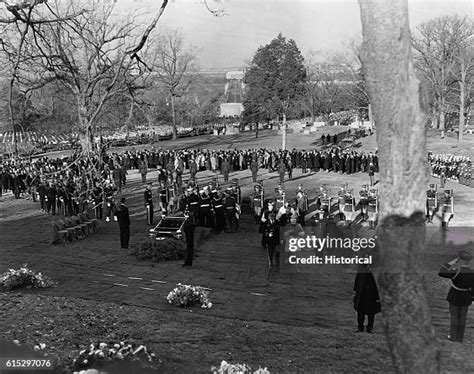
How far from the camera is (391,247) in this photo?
3.76 m

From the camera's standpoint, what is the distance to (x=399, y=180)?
11.9ft

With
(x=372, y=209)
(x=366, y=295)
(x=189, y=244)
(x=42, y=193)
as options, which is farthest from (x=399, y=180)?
(x=42, y=193)

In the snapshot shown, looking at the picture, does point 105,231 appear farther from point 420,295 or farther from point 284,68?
A: point 284,68

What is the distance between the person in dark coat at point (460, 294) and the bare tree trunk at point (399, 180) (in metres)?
4.02

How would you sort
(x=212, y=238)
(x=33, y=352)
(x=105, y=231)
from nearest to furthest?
(x=33, y=352) < (x=212, y=238) < (x=105, y=231)

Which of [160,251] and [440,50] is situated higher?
[440,50]

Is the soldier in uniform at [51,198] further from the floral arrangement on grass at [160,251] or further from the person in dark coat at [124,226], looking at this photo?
the floral arrangement on grass at [160,251]

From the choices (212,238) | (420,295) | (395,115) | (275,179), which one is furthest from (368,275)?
(275,179)

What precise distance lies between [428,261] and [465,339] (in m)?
5.67

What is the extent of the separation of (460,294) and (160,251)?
310 inches

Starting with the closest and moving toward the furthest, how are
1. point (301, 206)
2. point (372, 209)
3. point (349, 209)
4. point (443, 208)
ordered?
point (372, 209), point (443, 208), point (301, 206), point (349, 209)

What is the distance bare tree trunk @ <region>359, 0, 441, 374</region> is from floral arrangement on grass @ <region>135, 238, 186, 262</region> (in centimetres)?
992

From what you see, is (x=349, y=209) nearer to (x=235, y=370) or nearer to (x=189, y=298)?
(x=189, y=298)

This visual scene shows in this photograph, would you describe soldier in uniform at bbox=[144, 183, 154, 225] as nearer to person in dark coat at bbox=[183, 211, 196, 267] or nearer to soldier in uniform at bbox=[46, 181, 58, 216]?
soldier in uniform at bbox=[46, 181, 58, 216]
